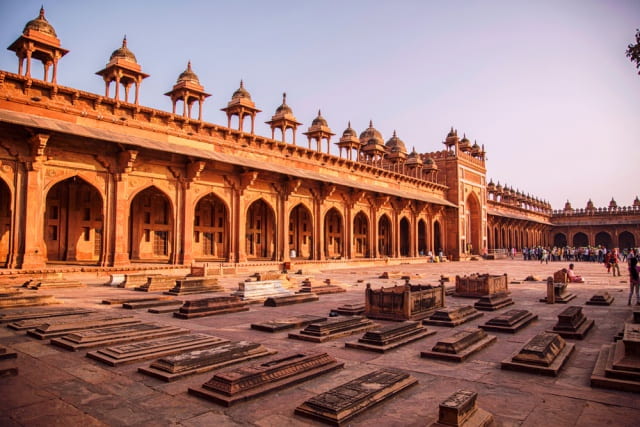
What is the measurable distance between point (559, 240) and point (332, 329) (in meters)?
68.3

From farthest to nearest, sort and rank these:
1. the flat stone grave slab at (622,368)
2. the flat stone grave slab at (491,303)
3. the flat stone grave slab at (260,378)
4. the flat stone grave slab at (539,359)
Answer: the flat stone grave slab at (491,303) < the flat stone grave slab at (539,359) < the flat stone grave slab at (622,368) < the flat stone grave slab at (260,378)

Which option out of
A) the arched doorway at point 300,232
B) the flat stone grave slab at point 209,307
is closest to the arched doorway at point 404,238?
the arched doorway at point 300,232

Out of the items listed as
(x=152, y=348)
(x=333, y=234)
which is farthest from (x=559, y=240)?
(x=152, y=348)

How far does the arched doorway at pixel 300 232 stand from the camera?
26891 millimetres

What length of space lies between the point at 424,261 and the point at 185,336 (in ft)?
94.6

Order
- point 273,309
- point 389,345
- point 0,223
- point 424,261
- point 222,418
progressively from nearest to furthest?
point 222,418, point 389,345, point 273,309, point 0,223, point 424,261

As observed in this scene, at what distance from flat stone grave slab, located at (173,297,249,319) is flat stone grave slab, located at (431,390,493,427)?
5.71 meters

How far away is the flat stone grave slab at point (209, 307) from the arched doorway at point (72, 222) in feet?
31.5

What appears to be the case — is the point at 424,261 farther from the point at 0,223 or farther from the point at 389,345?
the point at 389,345

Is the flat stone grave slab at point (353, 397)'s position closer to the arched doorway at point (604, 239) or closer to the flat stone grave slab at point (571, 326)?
the flat stone grave slab at point (571, 326)

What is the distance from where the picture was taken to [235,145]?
811 inches

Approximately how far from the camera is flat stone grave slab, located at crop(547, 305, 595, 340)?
6673 mm

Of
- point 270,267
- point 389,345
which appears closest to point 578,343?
point 389,345

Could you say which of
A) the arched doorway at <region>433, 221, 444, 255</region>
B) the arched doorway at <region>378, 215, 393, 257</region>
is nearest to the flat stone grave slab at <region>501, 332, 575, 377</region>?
the arched doorway at <region>378, 215, 393, 257</region>
